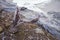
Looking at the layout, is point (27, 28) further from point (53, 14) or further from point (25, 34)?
point (53, 14)

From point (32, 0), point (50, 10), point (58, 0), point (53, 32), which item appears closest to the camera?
point (53, 32)

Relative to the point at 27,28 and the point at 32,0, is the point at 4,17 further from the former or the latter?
the point at 32,0

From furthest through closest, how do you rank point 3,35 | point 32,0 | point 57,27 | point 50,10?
1. point 32,0
2. point 50,10
3. point 57,27
4. point 3,35

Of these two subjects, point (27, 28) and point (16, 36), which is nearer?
point (16, 36)

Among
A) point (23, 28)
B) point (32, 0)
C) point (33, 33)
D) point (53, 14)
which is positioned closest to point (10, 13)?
point (23, 28)

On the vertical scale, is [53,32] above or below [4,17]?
below

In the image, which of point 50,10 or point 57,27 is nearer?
point 57,27

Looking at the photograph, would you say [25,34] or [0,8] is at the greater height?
[0,8]

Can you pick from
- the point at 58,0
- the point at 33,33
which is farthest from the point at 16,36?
the point at 58,0

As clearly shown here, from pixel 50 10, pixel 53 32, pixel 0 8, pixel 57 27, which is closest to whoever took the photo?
pixel 53 32
